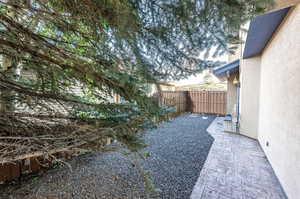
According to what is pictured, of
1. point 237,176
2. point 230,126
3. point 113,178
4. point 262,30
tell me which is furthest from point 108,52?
point 230,126

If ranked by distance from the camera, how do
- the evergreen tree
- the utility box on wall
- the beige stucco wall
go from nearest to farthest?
the evergreen tree
the utility box on wall
the beige stucco wall

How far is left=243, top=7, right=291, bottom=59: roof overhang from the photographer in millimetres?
2643

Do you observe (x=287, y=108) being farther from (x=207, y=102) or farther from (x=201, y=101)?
(x=201, y=101)

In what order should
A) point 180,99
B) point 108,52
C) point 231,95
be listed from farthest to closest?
point 180,99
point 231,95
point 108,52

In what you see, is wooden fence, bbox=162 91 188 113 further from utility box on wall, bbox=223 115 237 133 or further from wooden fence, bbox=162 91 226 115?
utility box on wall, bbox=223 115 237 133

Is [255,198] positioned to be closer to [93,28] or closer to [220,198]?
[220,198]

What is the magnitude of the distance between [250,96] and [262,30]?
2.41m

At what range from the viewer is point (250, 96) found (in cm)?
486

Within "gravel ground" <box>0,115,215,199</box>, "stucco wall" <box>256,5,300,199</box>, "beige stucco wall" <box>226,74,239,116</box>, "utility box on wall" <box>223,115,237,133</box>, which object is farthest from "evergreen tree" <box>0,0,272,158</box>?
"beige stucco wall" <box>226,74,239,116</box>

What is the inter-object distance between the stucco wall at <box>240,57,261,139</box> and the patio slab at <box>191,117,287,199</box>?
3.29ft

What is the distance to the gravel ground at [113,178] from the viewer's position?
2.19 metres

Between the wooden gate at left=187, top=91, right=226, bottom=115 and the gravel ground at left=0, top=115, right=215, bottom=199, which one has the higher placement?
the wooden gate at left=187, top=91, right=226, bottom=115

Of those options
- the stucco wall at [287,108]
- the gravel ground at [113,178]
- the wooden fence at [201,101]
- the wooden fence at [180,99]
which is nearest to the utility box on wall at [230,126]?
the gravel ground at [113,178]

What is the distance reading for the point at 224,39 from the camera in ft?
4.54
